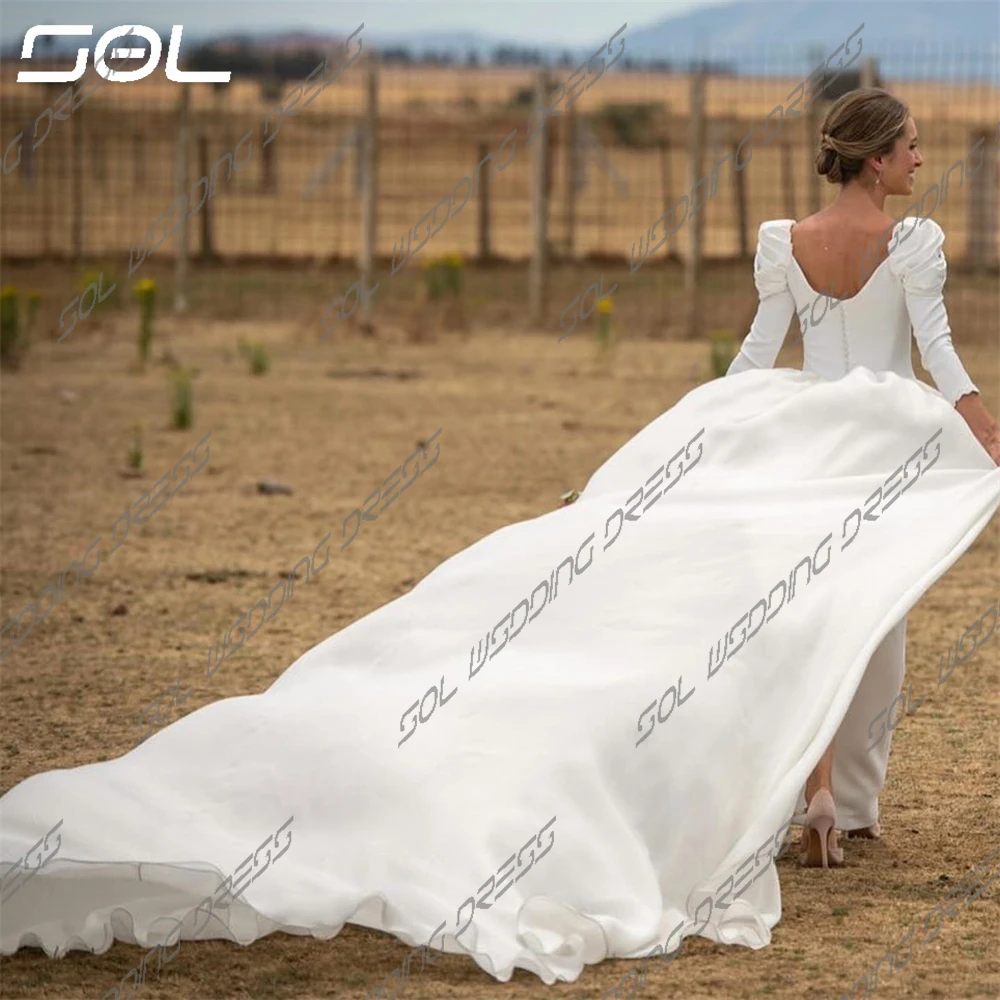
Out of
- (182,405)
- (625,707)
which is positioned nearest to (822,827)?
(625,707)

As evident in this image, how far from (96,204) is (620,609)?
27.5 m

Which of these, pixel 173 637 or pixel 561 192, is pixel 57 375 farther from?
pixel 561 192

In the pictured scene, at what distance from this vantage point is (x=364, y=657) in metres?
4.02

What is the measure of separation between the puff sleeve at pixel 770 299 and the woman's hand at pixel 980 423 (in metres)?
0.42

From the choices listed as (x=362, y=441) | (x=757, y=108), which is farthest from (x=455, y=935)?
(x=757, y=108)

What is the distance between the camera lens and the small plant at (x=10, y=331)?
13.1 metres

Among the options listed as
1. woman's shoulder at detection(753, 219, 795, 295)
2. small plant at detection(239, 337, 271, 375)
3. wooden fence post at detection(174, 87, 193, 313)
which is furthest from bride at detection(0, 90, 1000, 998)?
wooden fence post at detection(174, 87, 193, 313)

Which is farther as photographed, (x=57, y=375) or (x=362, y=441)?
(x=57, y=375)

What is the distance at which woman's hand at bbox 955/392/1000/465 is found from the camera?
4.14 m

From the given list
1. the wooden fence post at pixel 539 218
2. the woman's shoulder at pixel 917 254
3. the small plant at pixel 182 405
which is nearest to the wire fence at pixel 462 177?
the wooden fence post at pixel 539 218

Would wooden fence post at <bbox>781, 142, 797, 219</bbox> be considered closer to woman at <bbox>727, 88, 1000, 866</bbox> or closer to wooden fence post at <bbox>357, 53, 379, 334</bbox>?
wooden fence post at <bbox>357, 53, 379, 334</bbox>

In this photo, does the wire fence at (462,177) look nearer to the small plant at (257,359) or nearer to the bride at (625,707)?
the small plant at (257,359)

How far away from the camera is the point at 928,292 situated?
13.6 feet

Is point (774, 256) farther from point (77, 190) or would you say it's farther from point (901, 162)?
point (77, 190)
